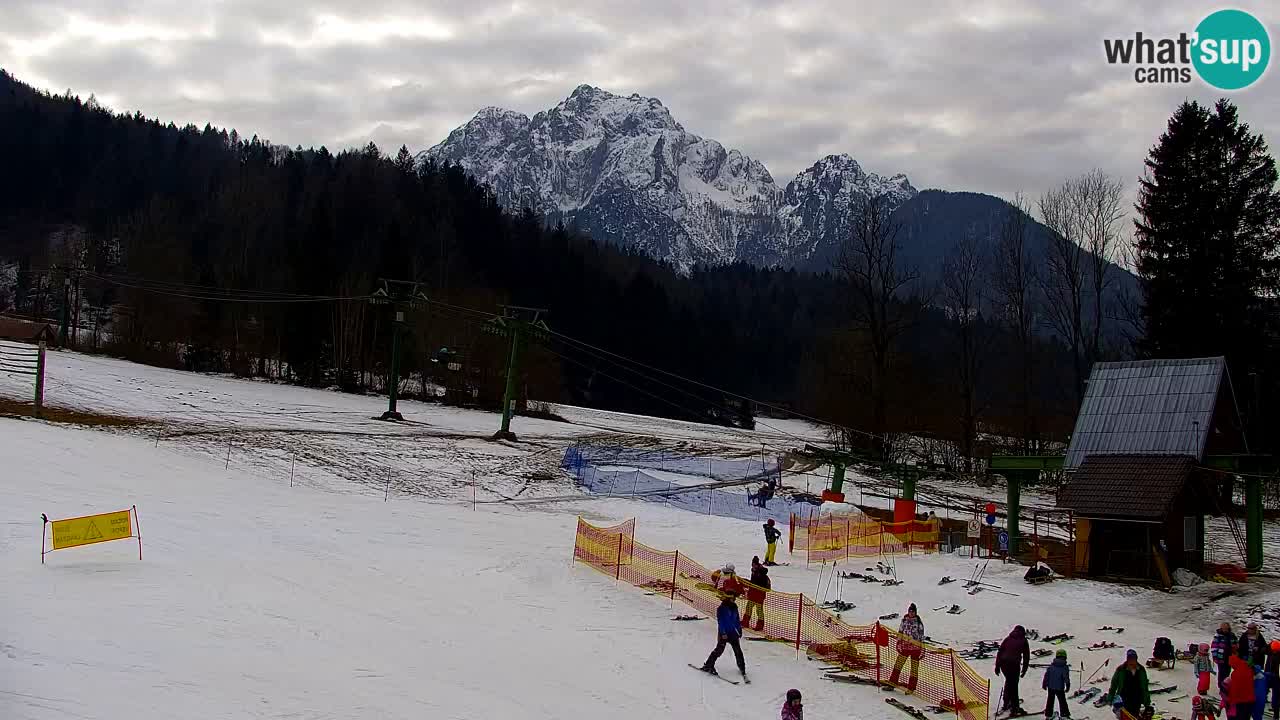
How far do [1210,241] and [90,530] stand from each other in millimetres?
52807

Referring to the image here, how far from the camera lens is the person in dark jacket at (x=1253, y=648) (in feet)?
52.6

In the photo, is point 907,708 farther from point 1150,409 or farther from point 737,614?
point 1150,409

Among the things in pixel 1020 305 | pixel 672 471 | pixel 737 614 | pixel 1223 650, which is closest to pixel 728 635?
pixel 737 614

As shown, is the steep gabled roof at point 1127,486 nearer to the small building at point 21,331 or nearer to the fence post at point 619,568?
the fence post at point 619,568

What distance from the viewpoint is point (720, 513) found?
38094 mm

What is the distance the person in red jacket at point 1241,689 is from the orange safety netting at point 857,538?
14360mm

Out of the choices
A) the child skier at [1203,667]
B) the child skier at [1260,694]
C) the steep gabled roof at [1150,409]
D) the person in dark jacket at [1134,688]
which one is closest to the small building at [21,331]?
the steep gabled roof at [1150,409]

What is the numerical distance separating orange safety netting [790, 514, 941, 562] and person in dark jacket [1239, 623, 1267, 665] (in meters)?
13.0

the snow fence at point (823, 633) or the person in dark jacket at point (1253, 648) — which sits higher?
the person in dark jacket at point (1253, 648)

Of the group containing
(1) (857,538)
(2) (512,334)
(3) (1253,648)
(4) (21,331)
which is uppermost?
(2) (512,334)

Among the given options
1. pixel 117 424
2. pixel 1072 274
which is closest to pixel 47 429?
pixel 117 424

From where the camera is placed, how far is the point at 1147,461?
30.8 metres

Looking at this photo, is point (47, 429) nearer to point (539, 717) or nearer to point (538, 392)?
point (539, 717)

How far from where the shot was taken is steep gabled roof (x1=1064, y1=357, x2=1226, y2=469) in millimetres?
31234
